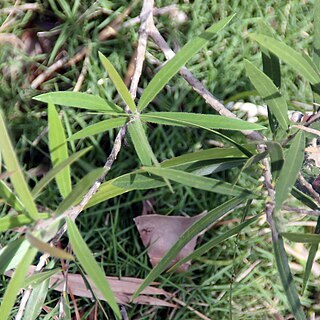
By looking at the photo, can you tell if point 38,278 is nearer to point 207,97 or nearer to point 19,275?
point 19,275

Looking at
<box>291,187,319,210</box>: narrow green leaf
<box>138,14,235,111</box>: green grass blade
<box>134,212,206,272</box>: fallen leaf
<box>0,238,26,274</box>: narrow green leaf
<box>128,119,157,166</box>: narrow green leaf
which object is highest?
<box>138,14,235,111</box>: green grass blade

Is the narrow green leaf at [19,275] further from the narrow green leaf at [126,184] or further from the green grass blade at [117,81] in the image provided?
the green grass blade at [117,81]

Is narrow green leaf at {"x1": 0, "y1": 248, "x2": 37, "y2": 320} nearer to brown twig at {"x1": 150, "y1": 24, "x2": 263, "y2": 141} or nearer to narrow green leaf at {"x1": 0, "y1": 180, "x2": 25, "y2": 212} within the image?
narrow green leaf at {"x1": 0, "y1": 180, "x2": 25, "y2": 212}

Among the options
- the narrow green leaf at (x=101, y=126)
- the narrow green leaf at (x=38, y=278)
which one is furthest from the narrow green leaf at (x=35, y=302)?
the narrow green leaf at (x=101, y=126)

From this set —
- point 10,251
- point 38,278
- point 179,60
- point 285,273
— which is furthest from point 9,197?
point 285,273

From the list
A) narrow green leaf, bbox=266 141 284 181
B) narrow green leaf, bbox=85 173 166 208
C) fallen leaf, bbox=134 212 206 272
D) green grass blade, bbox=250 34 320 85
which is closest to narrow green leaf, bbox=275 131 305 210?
narrow green leaf, bbox=266 141 284 181

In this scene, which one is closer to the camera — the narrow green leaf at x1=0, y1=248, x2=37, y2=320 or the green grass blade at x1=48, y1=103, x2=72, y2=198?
the narrow green leaf at x1=0, y1=248, x2=37, y2=320

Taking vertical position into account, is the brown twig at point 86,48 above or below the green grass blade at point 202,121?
above
